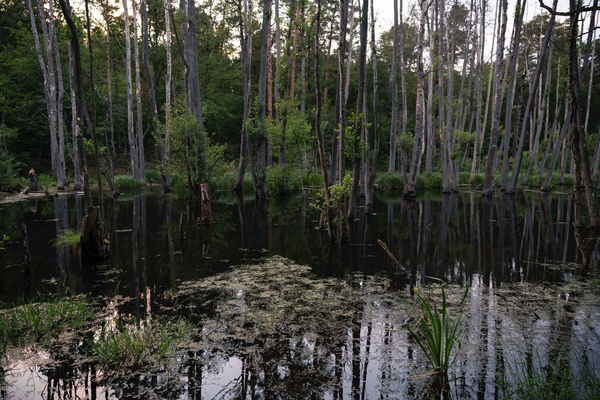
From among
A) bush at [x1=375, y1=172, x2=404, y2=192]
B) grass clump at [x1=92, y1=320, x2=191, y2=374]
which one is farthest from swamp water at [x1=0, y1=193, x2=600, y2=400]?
bush at [x1=375, y1=172, x2=404, y2=192]

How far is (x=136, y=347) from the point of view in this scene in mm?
3924

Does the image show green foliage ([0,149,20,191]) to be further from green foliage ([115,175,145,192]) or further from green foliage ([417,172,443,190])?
green foliage ([417,172,443,190])

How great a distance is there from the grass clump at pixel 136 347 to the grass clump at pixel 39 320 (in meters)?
0.62

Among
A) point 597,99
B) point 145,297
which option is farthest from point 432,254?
point 597,99

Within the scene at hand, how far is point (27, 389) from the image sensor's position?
3.40 meters

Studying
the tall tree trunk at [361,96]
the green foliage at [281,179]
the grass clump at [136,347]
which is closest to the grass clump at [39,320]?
the grass clump at [136,347]

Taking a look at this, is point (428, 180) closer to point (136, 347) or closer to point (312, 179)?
point (312, 179)

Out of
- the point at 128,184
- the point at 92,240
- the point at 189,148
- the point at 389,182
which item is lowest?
the point at 92,240

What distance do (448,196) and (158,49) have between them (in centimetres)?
2643

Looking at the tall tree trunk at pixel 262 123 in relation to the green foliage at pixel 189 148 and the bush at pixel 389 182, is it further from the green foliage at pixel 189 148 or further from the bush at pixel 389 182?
the bush at pixel 389 182

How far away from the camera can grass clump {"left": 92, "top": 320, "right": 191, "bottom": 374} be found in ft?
12.5

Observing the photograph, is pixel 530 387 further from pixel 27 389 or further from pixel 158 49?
pixel 158 49

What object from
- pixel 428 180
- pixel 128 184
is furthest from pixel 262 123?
pixel 428 180

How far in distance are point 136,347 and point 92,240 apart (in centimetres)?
455
